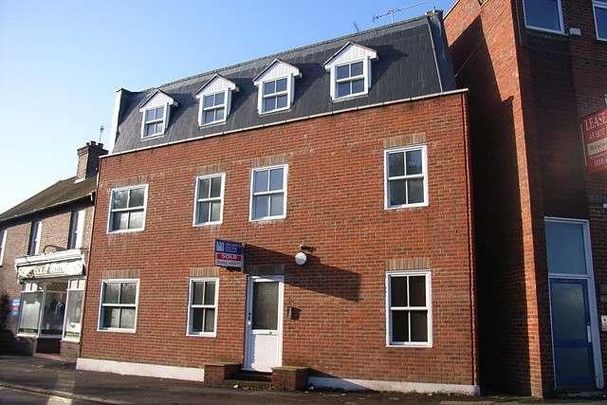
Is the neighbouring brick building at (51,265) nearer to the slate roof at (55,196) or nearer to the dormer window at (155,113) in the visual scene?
the slate roof at (55,196)

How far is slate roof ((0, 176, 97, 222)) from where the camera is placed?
2239 cm

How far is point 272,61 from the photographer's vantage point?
56.1ft

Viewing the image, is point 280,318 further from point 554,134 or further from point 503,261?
point 554,134

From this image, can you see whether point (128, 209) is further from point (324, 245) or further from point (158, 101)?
point (324, 245)

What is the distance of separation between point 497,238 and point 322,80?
6.43 m

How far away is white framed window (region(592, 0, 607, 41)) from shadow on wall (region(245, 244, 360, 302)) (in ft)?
28.1

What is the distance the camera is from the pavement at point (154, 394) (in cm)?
1084

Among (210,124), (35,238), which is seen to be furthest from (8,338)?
(210,124)

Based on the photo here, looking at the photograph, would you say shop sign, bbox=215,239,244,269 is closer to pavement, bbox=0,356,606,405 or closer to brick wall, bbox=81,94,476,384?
brick wall, bbox=81,94,476,384

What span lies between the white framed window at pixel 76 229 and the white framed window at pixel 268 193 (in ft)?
30.6

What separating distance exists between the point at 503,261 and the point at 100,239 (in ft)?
40.0

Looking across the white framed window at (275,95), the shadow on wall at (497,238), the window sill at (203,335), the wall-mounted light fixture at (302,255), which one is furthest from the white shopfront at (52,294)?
the shadow on wall at (497,238)

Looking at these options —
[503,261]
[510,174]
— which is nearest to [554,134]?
[510,174]

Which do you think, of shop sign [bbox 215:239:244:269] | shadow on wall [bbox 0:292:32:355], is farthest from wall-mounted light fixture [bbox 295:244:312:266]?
shadow on wall [bbox 0:292:32:355]
